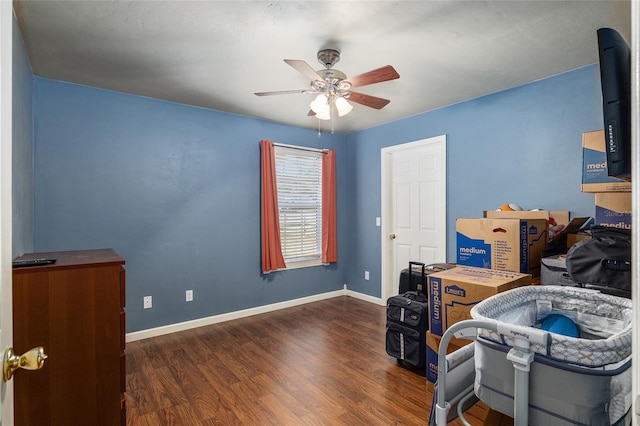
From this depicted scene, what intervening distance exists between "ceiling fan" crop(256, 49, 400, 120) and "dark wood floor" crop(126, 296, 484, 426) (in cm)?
209

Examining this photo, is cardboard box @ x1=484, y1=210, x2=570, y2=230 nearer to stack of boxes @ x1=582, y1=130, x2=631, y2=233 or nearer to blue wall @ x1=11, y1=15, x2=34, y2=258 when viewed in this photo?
stack of boxes @ x1=582, y1=130, x2=631, y2=233

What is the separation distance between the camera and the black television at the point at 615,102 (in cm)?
89

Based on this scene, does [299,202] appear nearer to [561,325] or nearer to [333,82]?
[333,82]

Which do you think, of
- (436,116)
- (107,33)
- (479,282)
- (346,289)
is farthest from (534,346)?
(346,289)

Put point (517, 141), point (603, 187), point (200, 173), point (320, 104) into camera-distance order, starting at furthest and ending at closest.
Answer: point (200, 173) → point (517, 141) → point (320, 104) → point (603, 187)

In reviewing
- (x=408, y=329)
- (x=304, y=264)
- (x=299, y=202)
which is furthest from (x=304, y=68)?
(x=304, y=264)

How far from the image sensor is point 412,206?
164 inches

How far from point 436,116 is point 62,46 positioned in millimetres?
3485

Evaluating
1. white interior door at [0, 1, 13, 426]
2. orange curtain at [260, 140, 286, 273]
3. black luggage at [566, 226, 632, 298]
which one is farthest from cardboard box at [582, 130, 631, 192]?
orange curtain at [260, 140, 286, 273]

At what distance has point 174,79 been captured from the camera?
2.89 meters

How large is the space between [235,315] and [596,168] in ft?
11.8

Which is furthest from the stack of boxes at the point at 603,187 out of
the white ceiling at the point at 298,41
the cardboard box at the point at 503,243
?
the white ceiling at the point at 298,41

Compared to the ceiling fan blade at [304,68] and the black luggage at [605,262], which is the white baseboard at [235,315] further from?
the black luggage at [605,262]

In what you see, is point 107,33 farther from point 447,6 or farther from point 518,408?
point 518,408
